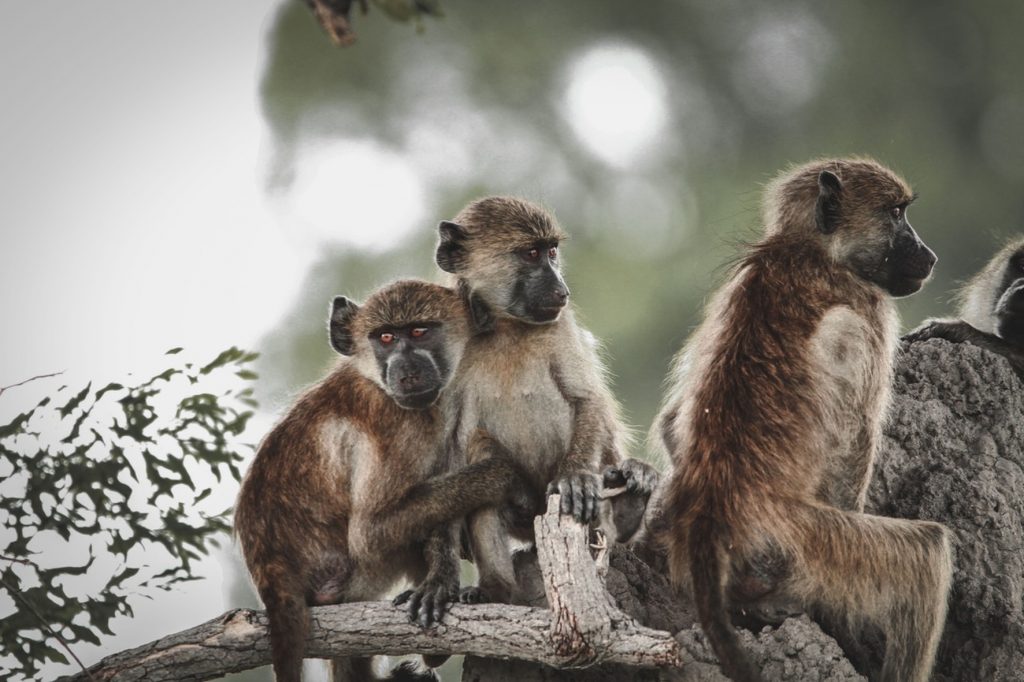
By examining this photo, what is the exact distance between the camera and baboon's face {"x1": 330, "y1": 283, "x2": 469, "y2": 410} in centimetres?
542

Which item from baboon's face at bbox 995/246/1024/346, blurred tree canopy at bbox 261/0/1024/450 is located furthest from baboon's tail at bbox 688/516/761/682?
blurred tree canopy at bbox 261/0/1024/450

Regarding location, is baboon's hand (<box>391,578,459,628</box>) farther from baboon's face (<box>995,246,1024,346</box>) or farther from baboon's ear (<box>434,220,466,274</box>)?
baboon's face (<box>995,246,1024,346</box>)

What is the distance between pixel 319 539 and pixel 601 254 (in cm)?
782

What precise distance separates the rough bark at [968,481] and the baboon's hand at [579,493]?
1555mm

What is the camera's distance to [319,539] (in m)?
5.41

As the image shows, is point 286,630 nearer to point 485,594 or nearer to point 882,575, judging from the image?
point 485,594

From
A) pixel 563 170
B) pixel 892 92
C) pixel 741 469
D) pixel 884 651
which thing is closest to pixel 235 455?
pixel 741 469

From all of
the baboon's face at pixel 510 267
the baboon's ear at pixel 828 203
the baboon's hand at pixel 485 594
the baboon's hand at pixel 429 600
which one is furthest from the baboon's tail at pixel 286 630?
the baboon's ear at pixel 828 203

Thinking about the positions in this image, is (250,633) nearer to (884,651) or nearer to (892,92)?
(884,651)

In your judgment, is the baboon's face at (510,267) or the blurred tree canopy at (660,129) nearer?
the baboon's face at (510,267)

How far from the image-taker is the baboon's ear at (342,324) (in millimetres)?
5762

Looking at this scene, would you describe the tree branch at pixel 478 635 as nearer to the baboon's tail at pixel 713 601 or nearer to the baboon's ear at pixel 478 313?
the baboon's tail at pixel 713 601

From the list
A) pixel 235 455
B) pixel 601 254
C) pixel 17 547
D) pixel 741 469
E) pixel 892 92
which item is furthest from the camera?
pixel 892 92

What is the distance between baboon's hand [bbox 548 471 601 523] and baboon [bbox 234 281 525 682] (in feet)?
0.96
